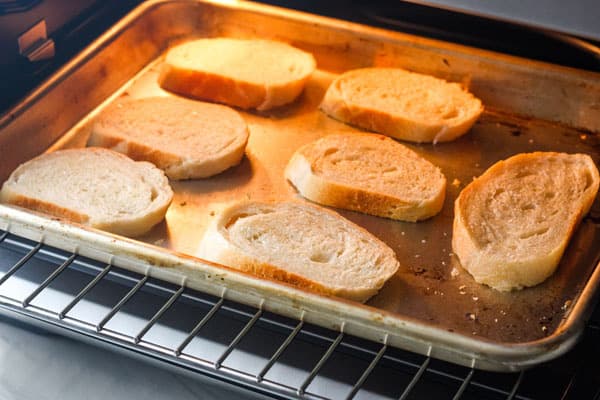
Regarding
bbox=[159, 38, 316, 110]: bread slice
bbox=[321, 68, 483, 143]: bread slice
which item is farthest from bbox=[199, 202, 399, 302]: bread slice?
bbox=[159, 38, 316, 110]: bread slice

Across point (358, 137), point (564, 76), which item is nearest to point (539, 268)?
point (358, 137)

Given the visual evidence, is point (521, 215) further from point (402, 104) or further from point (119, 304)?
point (119, 304)

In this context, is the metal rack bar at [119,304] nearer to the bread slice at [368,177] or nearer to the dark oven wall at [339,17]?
the bread slice at [368,177]

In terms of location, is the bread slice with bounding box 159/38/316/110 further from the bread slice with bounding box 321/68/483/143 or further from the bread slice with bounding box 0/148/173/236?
the bread slice with bounding box 0/148/173/236

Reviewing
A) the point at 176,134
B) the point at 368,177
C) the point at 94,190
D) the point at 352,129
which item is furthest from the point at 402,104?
the point at 94,190

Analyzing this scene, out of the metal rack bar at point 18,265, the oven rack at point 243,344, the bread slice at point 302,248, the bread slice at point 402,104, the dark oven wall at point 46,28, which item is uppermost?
the dark oven wall at point 46,28

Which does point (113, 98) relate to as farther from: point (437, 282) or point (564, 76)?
point (564, 76)

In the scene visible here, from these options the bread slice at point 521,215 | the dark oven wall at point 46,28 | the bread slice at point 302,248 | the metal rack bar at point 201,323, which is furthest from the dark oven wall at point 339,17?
the metal rack bar at point 201,323
